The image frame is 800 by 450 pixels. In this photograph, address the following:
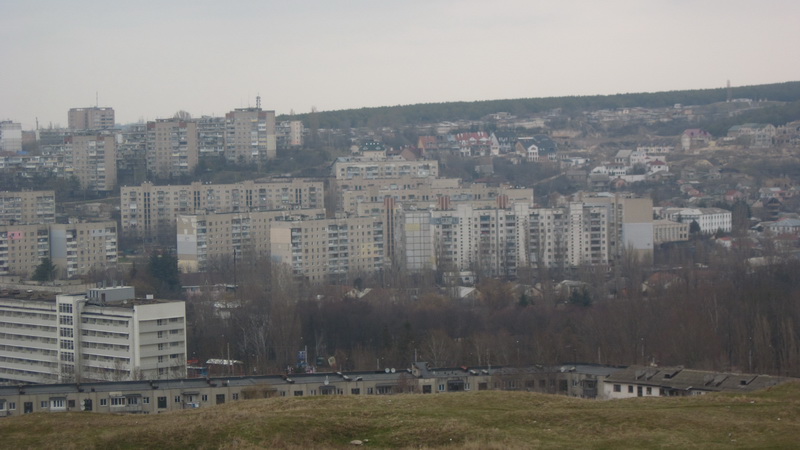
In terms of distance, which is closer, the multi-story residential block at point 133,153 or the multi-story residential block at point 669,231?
the multi-story residential block at point 669,231

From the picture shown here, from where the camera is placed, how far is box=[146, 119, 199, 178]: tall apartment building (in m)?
60.9

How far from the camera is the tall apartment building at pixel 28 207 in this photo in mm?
49781

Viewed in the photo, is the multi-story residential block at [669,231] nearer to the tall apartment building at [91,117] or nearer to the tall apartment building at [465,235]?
the tall apartment building at [465,235]

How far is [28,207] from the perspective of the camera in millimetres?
50031

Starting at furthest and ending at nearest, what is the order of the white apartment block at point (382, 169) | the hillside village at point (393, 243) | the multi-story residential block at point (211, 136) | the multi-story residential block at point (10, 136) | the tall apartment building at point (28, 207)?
the multi-story residential block at point (10, 136)
the multi-story residential block at point (211, 136)
the white apartment block at point (382, 169)
the tall apartment building at point (28, 207)
the hillside village at point (393, 243)

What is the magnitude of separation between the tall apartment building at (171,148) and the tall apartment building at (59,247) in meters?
17.2

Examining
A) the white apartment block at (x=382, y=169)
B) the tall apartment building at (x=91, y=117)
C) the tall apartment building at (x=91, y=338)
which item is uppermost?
the tall apartment building at (x=91, y=117)

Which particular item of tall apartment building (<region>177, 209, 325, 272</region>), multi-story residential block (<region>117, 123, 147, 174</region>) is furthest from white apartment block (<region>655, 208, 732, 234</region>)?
multi-story residential block (<region>117, 123, 147, 174</region>)

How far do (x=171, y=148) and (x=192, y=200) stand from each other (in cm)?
979

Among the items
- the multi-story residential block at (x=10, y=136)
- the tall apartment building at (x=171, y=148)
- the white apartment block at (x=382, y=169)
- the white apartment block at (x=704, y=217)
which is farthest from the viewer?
the multi-story residential block at (x=10, y=136)

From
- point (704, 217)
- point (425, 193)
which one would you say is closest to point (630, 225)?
point (704, 217)

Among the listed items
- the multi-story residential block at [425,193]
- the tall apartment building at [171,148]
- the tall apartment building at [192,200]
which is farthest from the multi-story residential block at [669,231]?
the tall apartment building at [171,148]

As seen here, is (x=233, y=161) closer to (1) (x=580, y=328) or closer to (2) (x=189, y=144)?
(2) (x=189, y=144)

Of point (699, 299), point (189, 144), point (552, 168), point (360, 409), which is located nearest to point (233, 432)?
point (360, 409)
